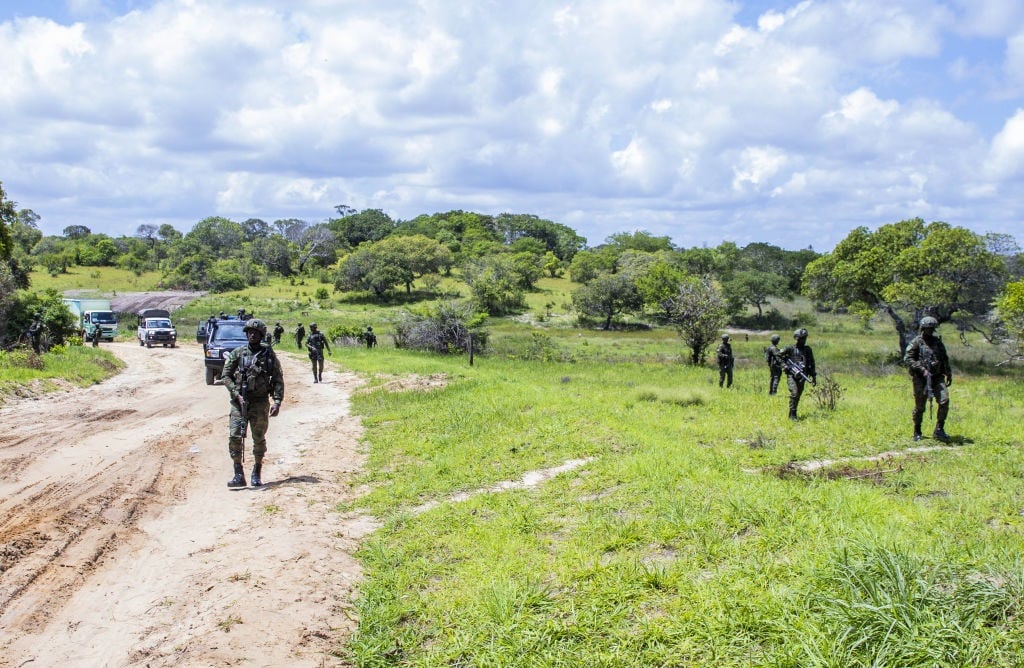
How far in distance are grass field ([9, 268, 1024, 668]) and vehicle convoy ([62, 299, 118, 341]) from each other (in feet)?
99.0

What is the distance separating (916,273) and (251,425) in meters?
35.5

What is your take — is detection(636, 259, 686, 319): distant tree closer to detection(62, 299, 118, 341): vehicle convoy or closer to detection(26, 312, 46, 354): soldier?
detection(62, 299, 118, 341): vehicle convoy

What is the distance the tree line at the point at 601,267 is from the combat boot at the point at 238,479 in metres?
21.1

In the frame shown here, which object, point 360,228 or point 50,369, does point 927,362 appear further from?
point 360,228

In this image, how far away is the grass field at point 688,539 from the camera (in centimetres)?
432

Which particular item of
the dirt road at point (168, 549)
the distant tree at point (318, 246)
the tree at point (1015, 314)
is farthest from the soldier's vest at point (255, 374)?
the distant tree at point (318, 246)

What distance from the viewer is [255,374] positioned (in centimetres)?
922

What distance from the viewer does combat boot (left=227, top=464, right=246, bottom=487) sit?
9227 millimetres

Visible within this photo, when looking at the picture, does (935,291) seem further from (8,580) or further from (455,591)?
(8,580)

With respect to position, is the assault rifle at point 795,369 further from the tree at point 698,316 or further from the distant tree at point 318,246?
the distant tree at point 318,246

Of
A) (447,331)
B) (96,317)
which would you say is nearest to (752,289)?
(447,331)

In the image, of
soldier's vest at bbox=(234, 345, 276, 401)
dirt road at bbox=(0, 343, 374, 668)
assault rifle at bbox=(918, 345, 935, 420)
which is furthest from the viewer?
assault rifle at bbox=(918, 345, 935, 420)

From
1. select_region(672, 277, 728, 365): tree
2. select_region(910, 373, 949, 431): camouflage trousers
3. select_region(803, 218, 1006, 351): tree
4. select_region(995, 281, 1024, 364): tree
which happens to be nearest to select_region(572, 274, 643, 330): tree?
select_region(803, 218, 1006, 351): tree

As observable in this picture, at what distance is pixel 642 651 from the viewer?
→ 177 inches
